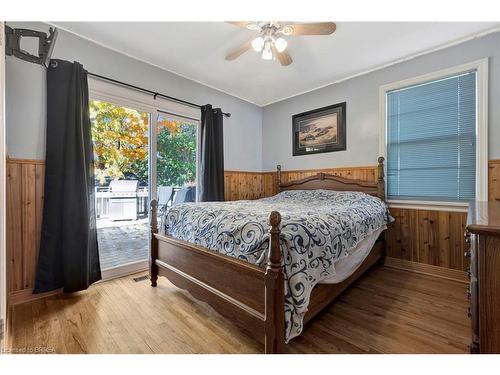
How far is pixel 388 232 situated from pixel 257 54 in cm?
268

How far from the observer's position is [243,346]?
143cm

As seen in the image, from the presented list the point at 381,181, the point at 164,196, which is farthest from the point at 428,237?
the point at 164,196

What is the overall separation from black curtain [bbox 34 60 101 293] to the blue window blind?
3.44 metres

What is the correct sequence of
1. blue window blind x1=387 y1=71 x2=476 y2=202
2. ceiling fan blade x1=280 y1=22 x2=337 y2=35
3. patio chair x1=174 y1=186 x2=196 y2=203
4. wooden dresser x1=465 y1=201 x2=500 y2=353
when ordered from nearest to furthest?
wooden dresser x1=465 y1=201 x2=500 y2=353, ceiling fan blade x1=280 y1=22 x2=337 y2=35, blue window blind x1=387 y1=71 x2=476 y2=202, patio chair x1=174 y1=186 x2=196 y2=203

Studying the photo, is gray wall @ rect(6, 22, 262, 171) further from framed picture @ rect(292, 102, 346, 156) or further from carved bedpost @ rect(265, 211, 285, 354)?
carved bedpost @ rect(265, 211, 285, 354)

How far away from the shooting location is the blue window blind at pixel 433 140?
2391 millimetres

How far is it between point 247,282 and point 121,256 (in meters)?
2.10

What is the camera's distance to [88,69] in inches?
92.0

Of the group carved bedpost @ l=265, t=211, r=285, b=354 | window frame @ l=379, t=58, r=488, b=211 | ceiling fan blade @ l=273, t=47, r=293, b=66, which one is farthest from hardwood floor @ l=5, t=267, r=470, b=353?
ceiling fan blade @ l=273, t=47, r=293, b=66

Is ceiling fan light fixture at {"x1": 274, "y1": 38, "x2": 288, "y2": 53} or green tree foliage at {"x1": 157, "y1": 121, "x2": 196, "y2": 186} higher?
ceiling fan light fixture at {"x1": 274, "y1": 38, "x2": 288, "y2": 53}

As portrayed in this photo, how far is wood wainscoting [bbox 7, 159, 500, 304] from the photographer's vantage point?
1.93m

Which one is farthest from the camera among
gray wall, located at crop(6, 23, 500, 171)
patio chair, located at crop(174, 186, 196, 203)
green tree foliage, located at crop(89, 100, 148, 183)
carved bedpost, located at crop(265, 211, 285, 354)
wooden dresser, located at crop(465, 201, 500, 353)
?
patio chair, located at crop(174, 186, 196, 203)

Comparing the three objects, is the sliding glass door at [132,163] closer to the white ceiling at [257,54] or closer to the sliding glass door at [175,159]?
the sliding glass door at [175,159]

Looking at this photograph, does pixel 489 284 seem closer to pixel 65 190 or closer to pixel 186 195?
pixel 65 190
